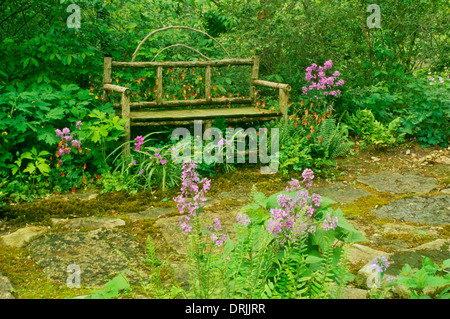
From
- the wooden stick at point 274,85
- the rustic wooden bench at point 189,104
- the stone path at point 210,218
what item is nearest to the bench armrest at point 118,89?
the rustic wooden bench at point 189,104

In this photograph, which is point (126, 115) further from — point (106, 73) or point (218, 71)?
point (218, 71)

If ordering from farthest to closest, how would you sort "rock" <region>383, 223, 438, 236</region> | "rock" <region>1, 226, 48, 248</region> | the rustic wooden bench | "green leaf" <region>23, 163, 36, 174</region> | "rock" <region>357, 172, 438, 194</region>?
the rustic wooden bench, "rock" <region>357, 172, 438, 194</region>, "green leaf" <region>23, 163, 36, 174</region>, "rock" <region>383, 223, 438, 236</region>, "rock" <region>1, 226, 48, 248</region>

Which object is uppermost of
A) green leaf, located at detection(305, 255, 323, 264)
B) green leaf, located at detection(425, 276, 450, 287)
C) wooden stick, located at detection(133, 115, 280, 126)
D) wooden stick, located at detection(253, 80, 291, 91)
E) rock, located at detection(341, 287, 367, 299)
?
wooden stick, located at detection(253, 80, 291, 91)

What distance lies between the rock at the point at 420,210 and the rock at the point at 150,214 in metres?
2.03

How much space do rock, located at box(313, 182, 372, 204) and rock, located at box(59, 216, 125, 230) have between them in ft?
7.19

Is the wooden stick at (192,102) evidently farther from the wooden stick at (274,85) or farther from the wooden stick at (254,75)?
the wooden stick at (274,85)

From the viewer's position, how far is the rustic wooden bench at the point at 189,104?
5.50 metres

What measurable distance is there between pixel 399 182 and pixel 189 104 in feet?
9.17

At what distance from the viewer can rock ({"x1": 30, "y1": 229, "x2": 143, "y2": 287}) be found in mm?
3182

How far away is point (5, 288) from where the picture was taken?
9.67 ft

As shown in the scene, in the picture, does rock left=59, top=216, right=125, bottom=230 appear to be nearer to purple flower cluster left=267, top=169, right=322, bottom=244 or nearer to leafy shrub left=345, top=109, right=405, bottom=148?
purple flower cluster left=267, top=169, right=322, bottom=244

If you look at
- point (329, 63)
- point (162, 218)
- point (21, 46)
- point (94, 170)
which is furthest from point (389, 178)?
point (21, 46)

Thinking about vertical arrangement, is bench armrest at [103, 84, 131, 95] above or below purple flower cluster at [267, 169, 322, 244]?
above

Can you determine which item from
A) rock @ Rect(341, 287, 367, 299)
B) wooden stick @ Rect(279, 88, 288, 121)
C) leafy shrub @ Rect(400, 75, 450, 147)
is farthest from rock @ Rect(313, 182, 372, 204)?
rock @ Rect(341, 287, 367, 299)
